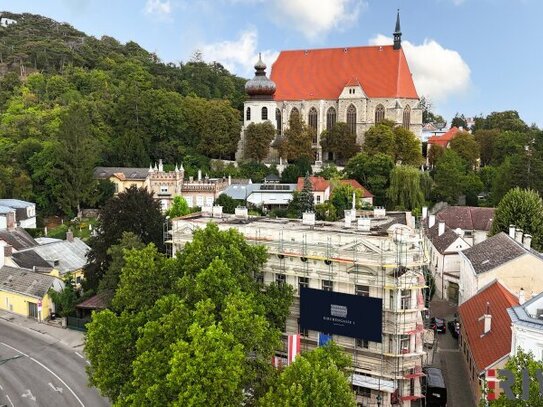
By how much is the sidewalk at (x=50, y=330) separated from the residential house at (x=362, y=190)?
35862 mm

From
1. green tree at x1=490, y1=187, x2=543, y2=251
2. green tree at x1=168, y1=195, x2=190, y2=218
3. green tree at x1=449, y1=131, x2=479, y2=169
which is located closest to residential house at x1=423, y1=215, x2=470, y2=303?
green tree at x1=490, y1=187, x2=543, y2=251

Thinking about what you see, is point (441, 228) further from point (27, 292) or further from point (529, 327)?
point (27, 292)

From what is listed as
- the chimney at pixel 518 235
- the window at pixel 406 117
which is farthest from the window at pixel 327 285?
the window at pixel 406 117

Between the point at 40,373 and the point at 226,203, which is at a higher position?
the point at 226,203

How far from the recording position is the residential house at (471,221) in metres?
55.1

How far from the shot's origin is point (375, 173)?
223ft

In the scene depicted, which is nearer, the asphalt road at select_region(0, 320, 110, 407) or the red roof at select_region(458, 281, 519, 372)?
the red roof at select_region(458, 281, 519, 372)

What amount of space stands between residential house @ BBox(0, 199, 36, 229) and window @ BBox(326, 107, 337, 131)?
44.3 m

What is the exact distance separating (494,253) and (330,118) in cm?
5088

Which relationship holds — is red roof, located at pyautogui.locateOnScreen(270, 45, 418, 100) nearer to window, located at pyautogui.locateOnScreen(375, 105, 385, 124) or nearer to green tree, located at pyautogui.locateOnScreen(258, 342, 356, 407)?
window, located at pyautogui.locateOnScreen(375, 105, 385, 124)

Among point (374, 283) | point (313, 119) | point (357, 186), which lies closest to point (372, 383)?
point (374, 283)

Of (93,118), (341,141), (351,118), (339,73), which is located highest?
(339,73)

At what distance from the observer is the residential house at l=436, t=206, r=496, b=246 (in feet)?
181

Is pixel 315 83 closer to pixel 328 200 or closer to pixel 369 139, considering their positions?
pixel 369 139
